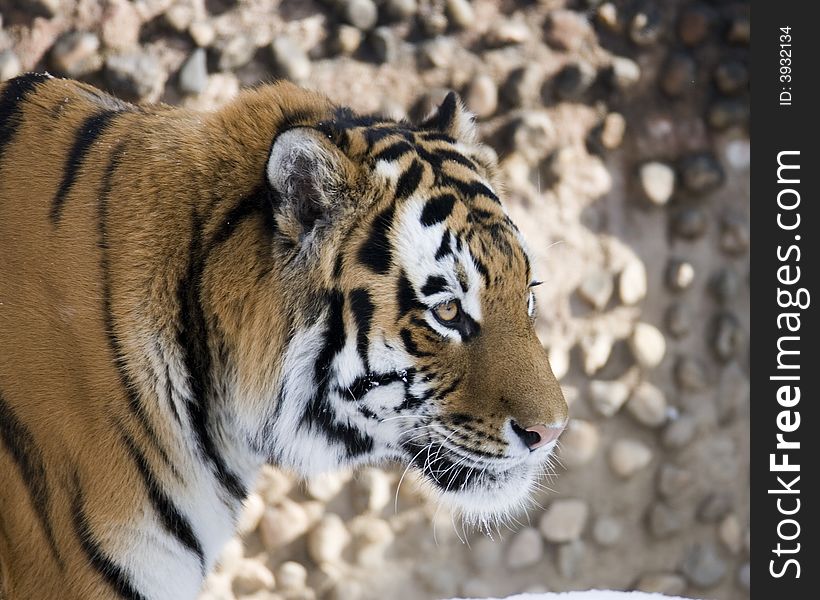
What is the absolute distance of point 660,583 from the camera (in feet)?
11.3

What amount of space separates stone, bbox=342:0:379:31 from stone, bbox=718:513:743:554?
1.97 meters

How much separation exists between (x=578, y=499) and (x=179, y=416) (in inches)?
77.0

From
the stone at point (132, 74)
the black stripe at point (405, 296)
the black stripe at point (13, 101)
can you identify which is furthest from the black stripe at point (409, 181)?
the stone at point (132, 74)

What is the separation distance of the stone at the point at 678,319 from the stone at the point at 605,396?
10.9 inches

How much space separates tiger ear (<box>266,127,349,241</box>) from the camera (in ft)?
5.15

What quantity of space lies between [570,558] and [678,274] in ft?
3.17

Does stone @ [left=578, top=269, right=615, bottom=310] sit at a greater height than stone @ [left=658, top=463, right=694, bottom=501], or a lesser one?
greater

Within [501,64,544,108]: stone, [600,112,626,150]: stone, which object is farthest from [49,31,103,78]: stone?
[600,112,626,150]: stone

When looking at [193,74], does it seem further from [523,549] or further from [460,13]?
[523,549]

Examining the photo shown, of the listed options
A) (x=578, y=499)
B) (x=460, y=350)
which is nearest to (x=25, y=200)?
(x=460, y=350)

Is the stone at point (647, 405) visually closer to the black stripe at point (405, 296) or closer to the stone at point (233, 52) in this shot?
the stone at point (233, 52)

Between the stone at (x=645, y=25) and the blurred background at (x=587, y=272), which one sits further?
the stone at (x=645, y=25)

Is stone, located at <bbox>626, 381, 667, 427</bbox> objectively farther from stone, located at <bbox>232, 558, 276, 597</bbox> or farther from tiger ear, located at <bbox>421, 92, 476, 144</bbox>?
tiger ear, located at <bbox>421, 92, 476, 144</bbox>

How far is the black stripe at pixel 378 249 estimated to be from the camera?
1.64 meters
